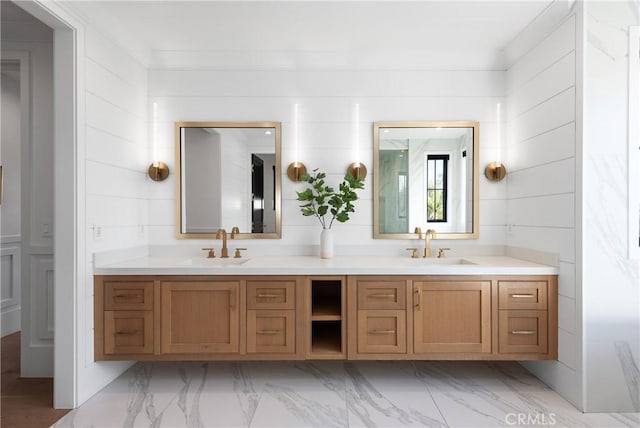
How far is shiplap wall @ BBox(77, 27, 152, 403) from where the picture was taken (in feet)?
8.20

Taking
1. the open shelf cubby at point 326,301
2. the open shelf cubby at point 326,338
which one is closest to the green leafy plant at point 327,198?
the open shelf cubby at point 326,301

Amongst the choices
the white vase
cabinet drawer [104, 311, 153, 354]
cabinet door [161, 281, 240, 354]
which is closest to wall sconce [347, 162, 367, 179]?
the white vase

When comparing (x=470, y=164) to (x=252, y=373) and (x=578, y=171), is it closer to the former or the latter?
(x=578, y=171)

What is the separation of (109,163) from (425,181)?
7.87 ft

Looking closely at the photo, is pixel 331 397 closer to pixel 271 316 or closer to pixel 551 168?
pixel 271 316

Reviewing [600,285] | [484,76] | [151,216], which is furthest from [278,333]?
[484,76]

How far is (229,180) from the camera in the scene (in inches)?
129

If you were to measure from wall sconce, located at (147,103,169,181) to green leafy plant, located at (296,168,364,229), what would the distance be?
3.73ft

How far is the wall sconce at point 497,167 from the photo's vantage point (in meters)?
3.22

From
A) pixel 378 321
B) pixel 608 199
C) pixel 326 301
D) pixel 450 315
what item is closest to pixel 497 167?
pixel 608 199

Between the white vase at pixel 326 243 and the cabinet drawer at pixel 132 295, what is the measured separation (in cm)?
126

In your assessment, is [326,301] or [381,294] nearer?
[381,294]

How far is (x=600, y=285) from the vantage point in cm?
231

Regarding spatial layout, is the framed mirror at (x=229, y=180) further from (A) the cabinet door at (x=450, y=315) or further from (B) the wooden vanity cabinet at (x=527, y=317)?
(B) the wooden vanity cabinet at (x=527, y=317)
